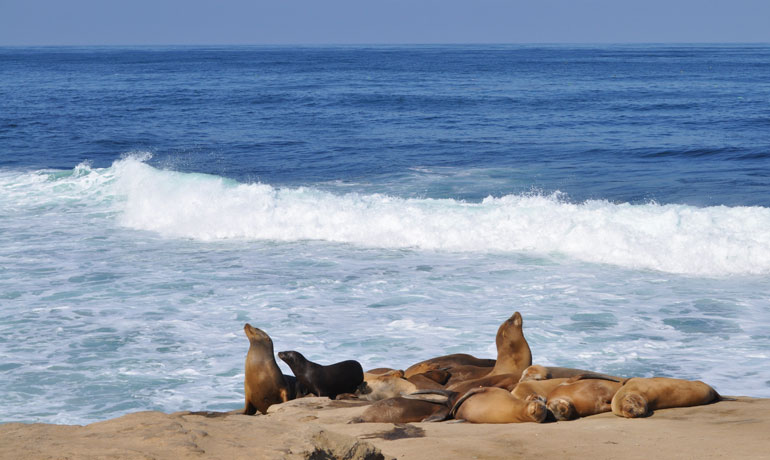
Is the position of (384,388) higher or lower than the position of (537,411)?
lower

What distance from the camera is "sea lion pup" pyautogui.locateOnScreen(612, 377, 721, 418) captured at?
5359mm

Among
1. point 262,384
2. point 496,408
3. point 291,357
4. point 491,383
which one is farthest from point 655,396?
point 262,384

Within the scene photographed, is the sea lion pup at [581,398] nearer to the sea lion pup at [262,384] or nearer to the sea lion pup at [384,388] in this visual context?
the sea lion pup at [384,388]

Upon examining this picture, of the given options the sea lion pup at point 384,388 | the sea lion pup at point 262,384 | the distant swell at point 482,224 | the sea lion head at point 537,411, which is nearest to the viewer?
the sea lion head at point 537,411

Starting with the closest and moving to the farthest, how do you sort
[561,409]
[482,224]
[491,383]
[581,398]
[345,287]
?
[561,409] < [581,398] < [491,383] < [345,287] < [482,224]

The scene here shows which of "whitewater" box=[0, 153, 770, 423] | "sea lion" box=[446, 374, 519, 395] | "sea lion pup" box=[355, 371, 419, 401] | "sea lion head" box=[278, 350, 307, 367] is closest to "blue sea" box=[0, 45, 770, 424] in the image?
"whitewater" box=[0, 153, 770, 423]

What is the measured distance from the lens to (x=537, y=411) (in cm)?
530

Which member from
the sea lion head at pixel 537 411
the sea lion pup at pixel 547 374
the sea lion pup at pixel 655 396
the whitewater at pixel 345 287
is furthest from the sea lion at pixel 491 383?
the whitewater at pixel 345 287

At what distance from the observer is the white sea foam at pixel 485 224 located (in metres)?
12.8

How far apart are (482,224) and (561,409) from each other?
9178mm

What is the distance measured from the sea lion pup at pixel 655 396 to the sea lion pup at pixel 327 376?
211 centimetres

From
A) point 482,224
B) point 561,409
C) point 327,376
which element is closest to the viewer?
point 561,409

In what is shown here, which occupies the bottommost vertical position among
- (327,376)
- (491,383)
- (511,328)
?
(327,376)

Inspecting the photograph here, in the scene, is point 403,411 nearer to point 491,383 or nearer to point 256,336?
point 491,383
